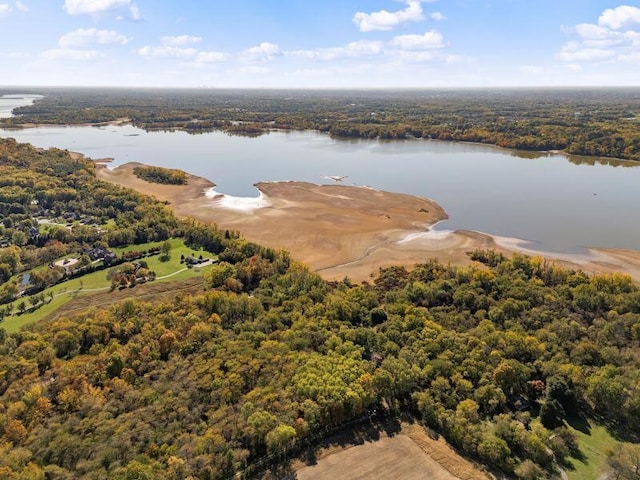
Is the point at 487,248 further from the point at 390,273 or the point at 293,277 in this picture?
the point at 293,277

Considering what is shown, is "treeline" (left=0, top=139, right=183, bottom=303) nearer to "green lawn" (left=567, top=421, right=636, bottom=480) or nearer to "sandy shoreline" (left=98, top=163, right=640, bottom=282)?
"sandy shoreline" (left=98, top=163, right=640, bottom=282)

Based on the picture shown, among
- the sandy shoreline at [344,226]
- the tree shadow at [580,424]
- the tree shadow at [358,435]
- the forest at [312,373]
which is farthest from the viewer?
the sandy shoreline at [344,226]

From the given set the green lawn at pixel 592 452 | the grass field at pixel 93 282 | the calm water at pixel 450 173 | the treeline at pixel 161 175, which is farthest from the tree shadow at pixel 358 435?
the treeline at pixel 161 175

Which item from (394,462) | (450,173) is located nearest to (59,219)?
(394,462)

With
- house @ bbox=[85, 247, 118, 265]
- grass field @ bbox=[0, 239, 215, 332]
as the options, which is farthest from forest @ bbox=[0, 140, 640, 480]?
house @ bbox=[85, 247, 118, 265]

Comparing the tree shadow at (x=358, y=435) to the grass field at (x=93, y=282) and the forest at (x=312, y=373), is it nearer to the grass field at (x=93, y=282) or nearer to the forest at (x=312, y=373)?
the forest at (x=312, y=373)

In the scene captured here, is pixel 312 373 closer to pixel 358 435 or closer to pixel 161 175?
pixel 358 435
